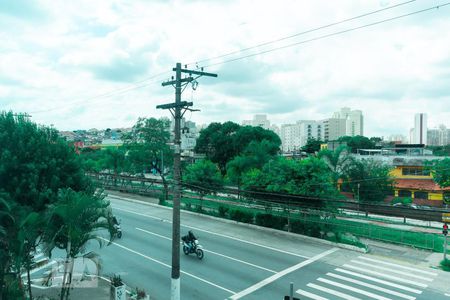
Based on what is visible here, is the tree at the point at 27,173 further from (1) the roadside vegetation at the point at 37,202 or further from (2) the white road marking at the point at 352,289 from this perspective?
(2) the white road marking at the point at 352,289

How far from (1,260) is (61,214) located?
265cm

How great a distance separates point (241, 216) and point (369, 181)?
21737 mm

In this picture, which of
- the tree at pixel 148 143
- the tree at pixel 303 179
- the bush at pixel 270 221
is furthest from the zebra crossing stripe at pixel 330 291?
the tree at pixel 148 143

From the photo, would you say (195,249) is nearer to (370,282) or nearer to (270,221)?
(370,282)

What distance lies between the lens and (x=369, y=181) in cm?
4281

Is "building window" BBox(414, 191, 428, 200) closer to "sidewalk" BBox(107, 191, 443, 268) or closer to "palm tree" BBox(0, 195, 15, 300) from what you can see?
"sidewalk" BBox(107, 191, 443, 268)

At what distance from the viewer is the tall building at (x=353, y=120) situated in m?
166

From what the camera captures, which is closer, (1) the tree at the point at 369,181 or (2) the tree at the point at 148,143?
(1) the tree at the point at 369,181

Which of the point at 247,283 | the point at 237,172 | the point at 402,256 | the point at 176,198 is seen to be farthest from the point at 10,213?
the point at 237,172

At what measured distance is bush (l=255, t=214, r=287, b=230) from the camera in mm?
25814

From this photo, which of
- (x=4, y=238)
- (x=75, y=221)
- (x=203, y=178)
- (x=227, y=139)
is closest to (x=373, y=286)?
(x=75, y=221)

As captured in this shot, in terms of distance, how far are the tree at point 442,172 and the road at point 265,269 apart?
89.2 ft

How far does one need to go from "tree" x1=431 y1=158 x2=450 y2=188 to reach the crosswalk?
28591 millimetres

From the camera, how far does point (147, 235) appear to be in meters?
24.1
